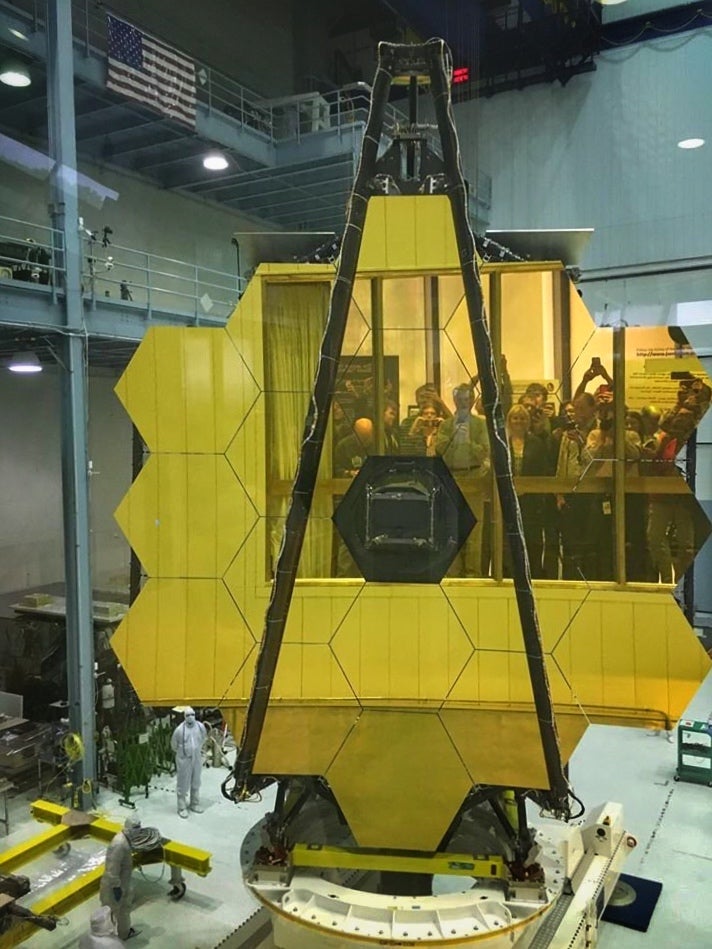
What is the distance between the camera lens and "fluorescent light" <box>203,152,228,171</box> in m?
4.68

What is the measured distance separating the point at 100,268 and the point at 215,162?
1798mm

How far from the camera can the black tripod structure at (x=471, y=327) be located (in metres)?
2.48

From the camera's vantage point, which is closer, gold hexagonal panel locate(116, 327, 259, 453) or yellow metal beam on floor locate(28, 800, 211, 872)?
gold hexagonal panel locate(116, 327, 259, 453)

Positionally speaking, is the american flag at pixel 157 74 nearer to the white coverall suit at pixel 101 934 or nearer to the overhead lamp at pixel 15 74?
the overhead lamp at pixel 15 74

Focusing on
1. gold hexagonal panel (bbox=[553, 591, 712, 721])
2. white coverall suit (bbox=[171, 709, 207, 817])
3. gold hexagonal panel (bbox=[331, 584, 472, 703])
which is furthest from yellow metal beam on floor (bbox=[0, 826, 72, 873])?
gold hexagonal panel (bbox=[553, 591, 712, 721])

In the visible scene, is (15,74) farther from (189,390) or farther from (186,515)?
(186,515)

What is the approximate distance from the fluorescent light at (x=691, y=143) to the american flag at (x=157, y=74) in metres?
3.15

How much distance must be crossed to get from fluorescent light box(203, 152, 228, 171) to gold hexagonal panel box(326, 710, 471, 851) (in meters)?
3.51

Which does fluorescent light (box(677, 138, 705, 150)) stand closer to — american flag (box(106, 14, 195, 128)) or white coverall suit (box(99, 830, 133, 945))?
american flag (box(106, 14, 195, 128))

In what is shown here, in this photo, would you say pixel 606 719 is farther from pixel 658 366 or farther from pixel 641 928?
pixel 641 928

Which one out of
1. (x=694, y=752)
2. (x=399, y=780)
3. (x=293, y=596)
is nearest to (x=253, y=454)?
(x=293, y=596)

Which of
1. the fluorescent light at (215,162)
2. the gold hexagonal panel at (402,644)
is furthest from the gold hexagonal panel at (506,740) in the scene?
the fluorescent light at (215,162)

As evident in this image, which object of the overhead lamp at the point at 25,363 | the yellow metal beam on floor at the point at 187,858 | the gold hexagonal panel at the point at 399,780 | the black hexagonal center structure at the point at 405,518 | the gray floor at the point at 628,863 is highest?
the overhead lamp at the point at 25,363

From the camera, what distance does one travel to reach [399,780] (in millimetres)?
2770
